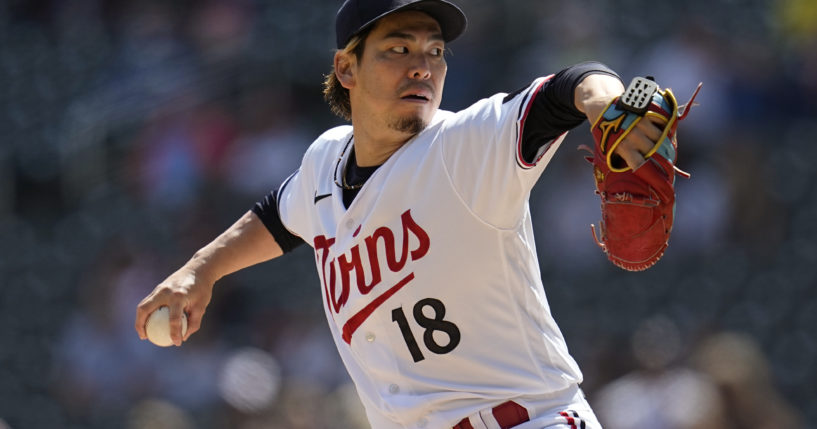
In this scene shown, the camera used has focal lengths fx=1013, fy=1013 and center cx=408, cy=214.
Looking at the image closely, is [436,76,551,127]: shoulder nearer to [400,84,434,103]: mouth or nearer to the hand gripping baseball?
[400,84,434,103]: mouth

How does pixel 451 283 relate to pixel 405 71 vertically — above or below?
below

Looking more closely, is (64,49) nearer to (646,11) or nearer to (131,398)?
(131,398)

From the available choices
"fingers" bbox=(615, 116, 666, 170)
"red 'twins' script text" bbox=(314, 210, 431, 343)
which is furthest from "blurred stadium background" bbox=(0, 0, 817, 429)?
"fingers" bbox=(615, 116, 666, 170)

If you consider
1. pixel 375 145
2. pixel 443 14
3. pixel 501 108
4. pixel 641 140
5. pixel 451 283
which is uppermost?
pixel 443 14

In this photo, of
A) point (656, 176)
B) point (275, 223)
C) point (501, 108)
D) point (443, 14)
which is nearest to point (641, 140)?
point (656, 176)

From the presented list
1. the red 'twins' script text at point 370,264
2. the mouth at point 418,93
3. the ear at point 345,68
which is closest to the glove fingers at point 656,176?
the red 'twins' script text at point 370,264

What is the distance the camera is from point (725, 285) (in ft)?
20.8

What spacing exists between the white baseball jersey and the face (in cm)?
8

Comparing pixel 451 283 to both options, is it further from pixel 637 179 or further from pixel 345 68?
pixel 345 68

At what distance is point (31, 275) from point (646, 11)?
486 centimetres

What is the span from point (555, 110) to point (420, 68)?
662 millimetres

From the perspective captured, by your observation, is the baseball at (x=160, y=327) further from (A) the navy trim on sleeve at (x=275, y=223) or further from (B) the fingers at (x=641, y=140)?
(B) the fingers at (x=641, y=140)

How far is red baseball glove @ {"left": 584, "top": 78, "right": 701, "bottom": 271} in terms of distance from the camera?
2043mm

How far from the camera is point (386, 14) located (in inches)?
113
